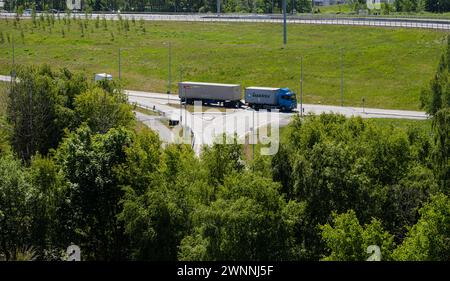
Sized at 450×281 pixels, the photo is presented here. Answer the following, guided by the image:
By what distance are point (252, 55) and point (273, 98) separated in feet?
92.8

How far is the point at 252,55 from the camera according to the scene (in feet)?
372

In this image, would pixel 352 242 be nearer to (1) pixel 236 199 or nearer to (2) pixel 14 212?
(1) pixel 236 199

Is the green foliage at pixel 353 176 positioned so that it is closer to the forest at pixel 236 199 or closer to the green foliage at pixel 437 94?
the forest at pixel 236 199

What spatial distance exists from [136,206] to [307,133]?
13463 mm

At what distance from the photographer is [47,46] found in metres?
122

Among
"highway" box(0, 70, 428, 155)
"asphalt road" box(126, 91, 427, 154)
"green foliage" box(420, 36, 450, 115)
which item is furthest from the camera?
"asphalt road" box(126, 91, 427, 154)

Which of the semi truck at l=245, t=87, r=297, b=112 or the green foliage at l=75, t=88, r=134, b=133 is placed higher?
the green foliage at l=75, t=88, r=134, b=133

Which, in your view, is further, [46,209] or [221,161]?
[221,161]

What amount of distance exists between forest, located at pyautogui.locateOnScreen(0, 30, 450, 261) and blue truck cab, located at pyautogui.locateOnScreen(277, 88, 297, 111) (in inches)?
1325

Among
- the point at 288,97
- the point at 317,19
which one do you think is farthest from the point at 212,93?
the point at 317,19

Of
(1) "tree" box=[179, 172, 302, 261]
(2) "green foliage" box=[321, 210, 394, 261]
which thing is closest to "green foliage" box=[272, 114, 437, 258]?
(1) "tree" box=[179, 172, 302, 261]

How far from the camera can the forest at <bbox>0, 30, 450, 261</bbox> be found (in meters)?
34.6

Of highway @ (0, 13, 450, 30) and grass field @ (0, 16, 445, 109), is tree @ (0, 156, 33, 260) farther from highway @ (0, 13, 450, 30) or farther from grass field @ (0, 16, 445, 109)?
highway @ (0, 13, 450, 30)

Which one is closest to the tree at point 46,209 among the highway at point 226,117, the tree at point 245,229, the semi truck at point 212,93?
the tree at point 245,229
